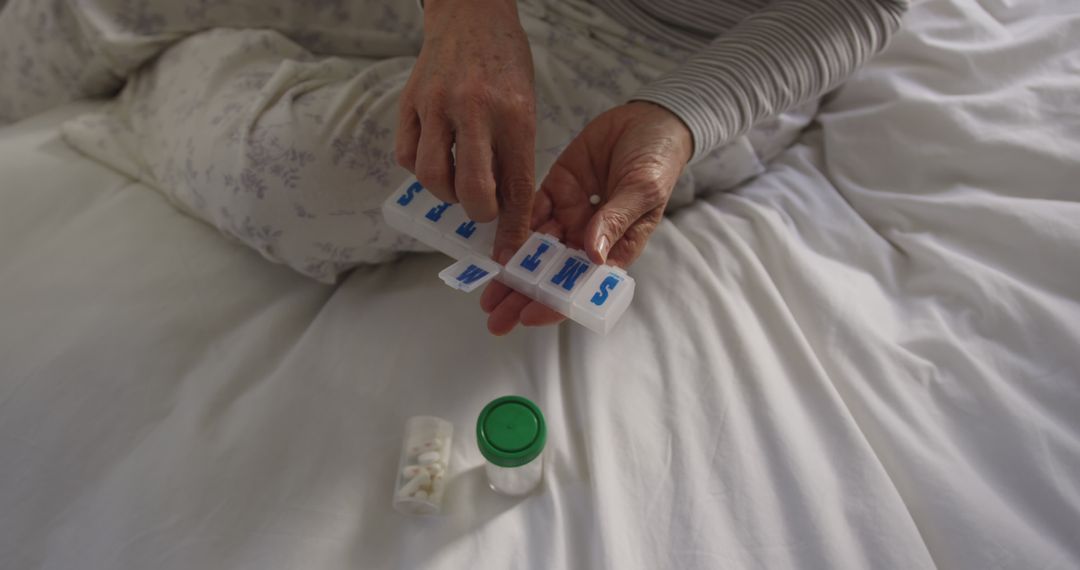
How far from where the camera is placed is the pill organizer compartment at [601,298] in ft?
1.94

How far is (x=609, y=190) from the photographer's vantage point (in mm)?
683

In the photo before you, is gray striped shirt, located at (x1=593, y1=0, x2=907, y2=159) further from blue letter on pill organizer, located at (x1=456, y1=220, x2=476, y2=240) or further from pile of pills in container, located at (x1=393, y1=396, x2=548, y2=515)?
pile of pills in container, located at (x1=393, y1=396, x2=548, y2=515)

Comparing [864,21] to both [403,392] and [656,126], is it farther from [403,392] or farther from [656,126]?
[403,392]

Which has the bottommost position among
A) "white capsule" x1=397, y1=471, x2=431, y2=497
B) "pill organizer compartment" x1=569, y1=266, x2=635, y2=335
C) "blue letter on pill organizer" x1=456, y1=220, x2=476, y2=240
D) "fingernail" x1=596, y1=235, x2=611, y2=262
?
"white capsule" x1=397, y1=471, x2=431, y2=497

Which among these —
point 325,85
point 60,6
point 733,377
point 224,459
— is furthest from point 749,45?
point 60,6

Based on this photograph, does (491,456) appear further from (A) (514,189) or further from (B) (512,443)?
(A) (514,189)

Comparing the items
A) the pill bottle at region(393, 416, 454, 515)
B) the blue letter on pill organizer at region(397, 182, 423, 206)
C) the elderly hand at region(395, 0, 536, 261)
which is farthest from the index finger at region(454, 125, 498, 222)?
the pill bottle at region(393, 416, 454, 515)

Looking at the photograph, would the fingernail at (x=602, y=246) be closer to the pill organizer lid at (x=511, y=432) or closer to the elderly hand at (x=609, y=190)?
the elderly hand at (x=609, y=190)

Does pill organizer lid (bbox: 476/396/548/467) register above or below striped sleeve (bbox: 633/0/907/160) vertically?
below

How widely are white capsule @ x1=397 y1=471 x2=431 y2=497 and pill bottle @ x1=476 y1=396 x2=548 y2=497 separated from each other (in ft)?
0.18

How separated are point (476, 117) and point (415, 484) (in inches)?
12.2

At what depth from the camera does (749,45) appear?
74 cm

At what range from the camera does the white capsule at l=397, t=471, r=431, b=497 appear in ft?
1.91

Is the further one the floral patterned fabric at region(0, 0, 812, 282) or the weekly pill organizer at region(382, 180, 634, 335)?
the floral patterned fabric at region(0, 0, 812, 282)
